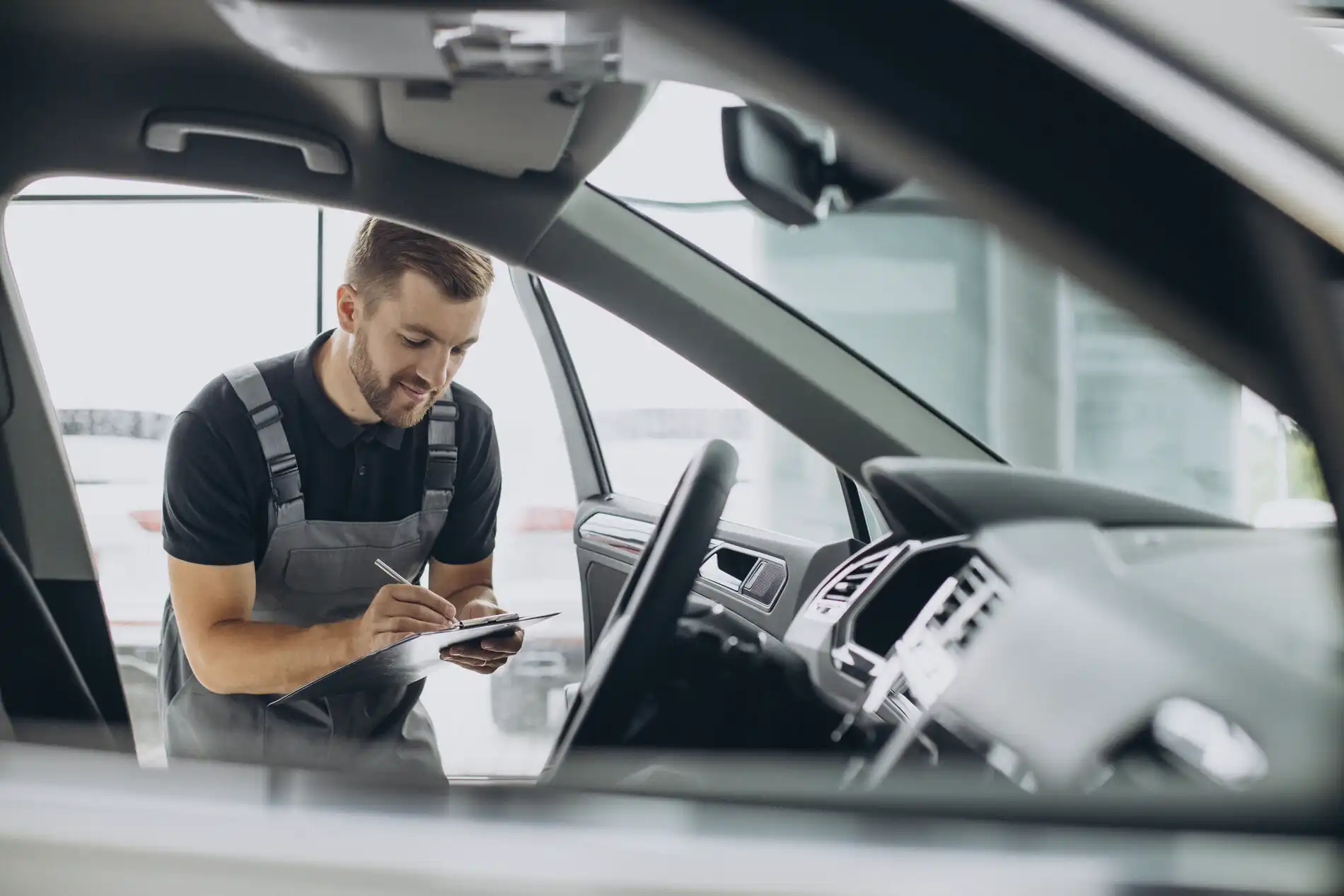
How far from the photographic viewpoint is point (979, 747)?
69cm

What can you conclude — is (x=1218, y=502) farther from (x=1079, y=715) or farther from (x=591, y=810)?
(x=591, y=810)

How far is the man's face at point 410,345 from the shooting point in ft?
6.19

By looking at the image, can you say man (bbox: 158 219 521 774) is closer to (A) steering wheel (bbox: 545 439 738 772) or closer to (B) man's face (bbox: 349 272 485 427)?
(B) man's face (bbox: 349 272 485 427)

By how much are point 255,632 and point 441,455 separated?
1.61 feet

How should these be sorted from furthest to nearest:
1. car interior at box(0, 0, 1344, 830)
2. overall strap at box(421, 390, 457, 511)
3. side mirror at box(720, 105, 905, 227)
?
overall strap at box(421, 390, 457, 511) → side mirror at box(720, 105, 905, 227) → car interior at box(0, 0, 1344, 830)

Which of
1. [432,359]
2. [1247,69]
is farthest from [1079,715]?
[432,359]

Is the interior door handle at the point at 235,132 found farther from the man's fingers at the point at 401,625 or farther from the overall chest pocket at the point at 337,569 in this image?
the overall chest pocket at the point at 337,569

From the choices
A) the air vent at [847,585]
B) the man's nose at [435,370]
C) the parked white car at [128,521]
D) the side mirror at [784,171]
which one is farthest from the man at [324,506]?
the side mirror at [784,171]

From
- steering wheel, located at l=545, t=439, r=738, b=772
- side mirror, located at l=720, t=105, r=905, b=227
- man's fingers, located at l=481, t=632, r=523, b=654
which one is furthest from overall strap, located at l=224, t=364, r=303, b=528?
side mirror, located at l=720, t=105, r=905, b=227

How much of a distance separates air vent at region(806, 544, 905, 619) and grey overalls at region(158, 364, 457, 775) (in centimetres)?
87

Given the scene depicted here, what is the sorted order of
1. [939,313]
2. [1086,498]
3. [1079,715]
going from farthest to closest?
1. [939,313]
2. [1086,498]
3. [1079,715]

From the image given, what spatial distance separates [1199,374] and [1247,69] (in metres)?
0.19

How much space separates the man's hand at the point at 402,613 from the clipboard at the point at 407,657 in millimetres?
80

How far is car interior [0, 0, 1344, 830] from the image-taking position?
587mm
